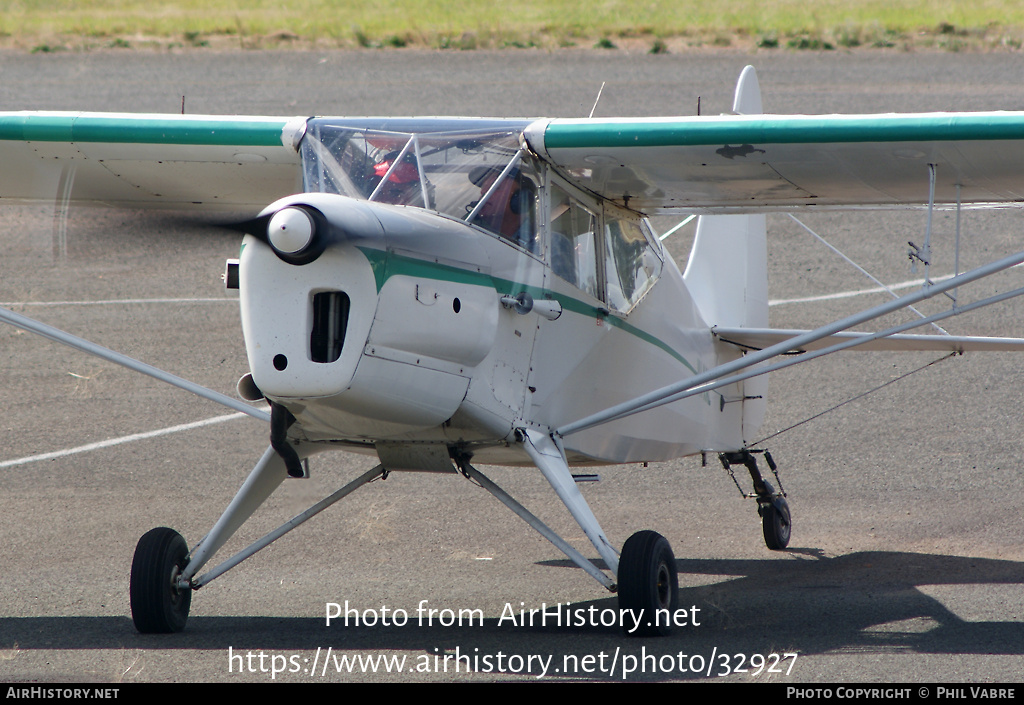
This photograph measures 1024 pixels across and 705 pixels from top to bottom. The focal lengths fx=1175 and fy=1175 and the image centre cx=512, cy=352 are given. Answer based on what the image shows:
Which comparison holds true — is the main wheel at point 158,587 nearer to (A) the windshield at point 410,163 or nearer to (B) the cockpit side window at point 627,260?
(A) the windshield at point 410,163

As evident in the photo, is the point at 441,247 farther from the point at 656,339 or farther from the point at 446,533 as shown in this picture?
the point at 446,533

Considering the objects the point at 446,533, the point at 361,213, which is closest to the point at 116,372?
the point at 446,533

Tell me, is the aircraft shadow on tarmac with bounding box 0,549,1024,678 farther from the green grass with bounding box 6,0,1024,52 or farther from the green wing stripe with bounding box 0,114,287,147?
the green grass with bounding box 6,0,1024,52

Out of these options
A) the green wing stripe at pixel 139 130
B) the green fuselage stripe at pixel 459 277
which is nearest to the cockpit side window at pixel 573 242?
the green fuselage stripe at pixel 459 277

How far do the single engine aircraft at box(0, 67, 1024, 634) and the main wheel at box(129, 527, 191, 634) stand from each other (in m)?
0.01

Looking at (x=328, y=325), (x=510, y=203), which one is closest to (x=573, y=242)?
(x=510, y=203)

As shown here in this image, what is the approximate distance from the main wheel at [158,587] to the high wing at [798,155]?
310cm

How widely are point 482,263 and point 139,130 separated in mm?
2734

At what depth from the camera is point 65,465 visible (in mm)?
11266

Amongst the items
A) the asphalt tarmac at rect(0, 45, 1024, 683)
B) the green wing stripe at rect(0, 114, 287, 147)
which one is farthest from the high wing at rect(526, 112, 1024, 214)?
the asphalt tarmac at rect(0, 45, 1024, 683)

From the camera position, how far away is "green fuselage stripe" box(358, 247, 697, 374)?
17.4ft

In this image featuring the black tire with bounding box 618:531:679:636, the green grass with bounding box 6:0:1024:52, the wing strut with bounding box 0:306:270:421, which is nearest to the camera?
the black tire with bounding box 618:531:679:636

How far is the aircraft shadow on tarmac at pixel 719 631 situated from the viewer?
5.99 m

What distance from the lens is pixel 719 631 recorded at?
641cm
